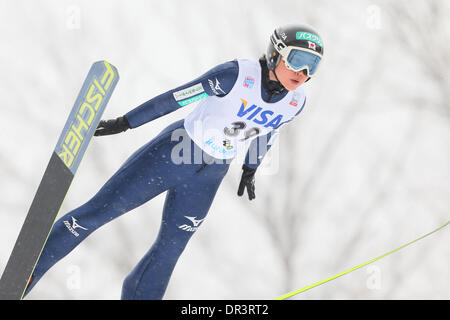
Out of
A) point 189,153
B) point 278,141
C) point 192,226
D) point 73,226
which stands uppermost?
point 189,153

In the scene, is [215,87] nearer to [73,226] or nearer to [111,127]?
[111,127]

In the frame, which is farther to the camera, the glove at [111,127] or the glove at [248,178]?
the glove at [248,178]

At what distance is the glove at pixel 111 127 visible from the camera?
6.31 ft

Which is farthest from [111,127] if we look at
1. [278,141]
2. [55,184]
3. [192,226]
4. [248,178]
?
[278,141]

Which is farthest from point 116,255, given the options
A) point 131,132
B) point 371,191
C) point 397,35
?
point 397,35

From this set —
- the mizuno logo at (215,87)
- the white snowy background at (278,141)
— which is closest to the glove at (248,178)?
the mizuno logo at (215,87)

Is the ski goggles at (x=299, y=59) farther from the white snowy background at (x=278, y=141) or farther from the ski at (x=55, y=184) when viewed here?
the white snowy background at (x=278, y=141)

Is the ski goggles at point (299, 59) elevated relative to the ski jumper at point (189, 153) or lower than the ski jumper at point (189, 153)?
elevated

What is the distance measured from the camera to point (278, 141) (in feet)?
13.1

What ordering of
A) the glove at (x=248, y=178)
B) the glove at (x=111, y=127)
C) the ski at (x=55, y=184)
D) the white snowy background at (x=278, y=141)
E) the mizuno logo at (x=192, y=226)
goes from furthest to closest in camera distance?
the white snowy background at (x=278, y=141) → the glove at (x=248, y=178) → the mizuno logo at (x=192, y=226) → the glove at (x=111, y=127) → the ski at (x=55, y=184)

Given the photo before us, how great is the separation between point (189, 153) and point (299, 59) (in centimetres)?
55

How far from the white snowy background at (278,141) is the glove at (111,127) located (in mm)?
1804

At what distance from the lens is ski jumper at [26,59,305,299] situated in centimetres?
195

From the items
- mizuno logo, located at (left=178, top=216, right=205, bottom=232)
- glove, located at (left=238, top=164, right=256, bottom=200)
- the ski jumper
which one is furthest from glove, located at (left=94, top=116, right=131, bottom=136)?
glove, located at (left=238, top=164, right=256, bottom=200)
